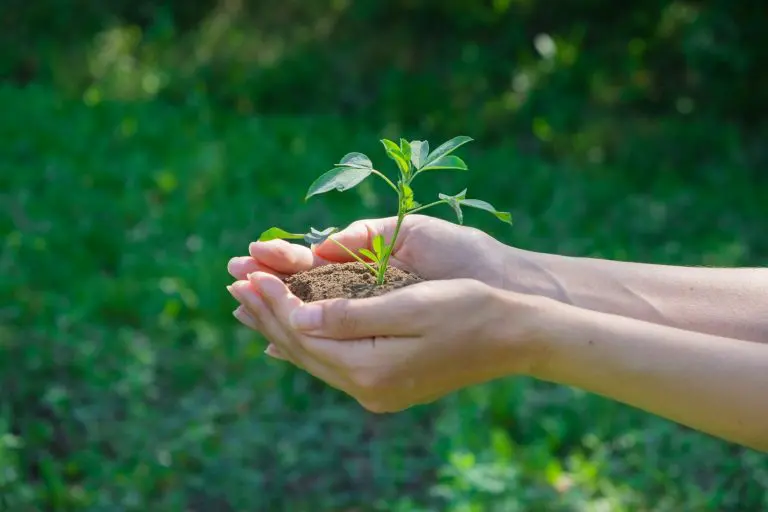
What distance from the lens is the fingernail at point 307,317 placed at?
1794 millimetres

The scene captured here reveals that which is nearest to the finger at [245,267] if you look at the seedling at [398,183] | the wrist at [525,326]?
the seedling at [398,183]

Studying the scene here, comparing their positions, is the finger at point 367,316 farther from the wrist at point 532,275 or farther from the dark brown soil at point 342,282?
the wrist at point 532,275

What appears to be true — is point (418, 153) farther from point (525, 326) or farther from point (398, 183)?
point (525, 326)

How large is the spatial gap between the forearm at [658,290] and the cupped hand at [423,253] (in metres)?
0.05

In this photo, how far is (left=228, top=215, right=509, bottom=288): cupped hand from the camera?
2139 millimetres

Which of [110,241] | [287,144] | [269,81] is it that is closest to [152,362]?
[110,241]

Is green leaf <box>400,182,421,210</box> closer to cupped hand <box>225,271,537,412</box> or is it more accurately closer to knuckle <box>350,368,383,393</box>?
cupped hand <box>225,271,537,412</box>

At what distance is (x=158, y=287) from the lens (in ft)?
13.1

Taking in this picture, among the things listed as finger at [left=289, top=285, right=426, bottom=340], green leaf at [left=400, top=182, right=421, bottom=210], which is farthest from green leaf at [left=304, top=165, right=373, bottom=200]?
finger at [left=289, top=285, right=426, bottom=340]

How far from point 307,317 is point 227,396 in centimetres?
176

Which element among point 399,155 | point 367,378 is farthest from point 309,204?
point 367,378

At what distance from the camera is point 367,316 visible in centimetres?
178

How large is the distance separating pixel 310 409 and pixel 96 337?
0.86 metres

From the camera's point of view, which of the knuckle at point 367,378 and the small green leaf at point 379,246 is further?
the small green leaf at point 379,246
